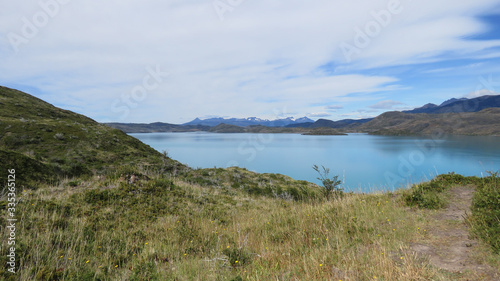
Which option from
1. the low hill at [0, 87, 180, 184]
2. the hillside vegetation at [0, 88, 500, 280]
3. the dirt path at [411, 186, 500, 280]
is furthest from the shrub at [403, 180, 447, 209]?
the low hill at [0, 87, 180, 184]

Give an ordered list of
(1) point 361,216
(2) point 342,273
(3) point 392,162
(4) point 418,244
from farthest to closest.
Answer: (3) point 392,162 → (1) point 361,216 → (4) point 418,244 → (2) point 342,273

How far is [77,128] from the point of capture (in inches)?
976

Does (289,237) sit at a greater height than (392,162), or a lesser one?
greater

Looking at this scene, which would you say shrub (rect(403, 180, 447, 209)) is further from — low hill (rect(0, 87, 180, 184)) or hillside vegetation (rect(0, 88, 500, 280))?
low hill (rect(0, 87, 180, 184))

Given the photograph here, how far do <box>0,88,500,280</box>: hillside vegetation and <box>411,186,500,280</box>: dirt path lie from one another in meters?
0.08

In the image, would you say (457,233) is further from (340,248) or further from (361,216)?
(340,248)

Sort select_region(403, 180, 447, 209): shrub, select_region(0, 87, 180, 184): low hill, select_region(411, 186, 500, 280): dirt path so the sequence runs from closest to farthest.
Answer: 1. select_region(411, 186, 500, 280): dirt path
2. select_region(403, 180, 447, 209): shrub
3. select_region(0, 87, 180, 184): low hill

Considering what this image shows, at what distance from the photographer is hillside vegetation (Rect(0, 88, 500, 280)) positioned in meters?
4.47

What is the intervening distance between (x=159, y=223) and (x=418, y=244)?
7425 mm

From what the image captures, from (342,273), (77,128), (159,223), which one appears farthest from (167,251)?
(77,128)

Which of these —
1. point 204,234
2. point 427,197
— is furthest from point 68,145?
point 427,197

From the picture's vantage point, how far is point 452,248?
5090 millimetres

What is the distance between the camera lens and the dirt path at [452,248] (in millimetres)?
4168

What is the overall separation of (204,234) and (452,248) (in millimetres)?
6226
